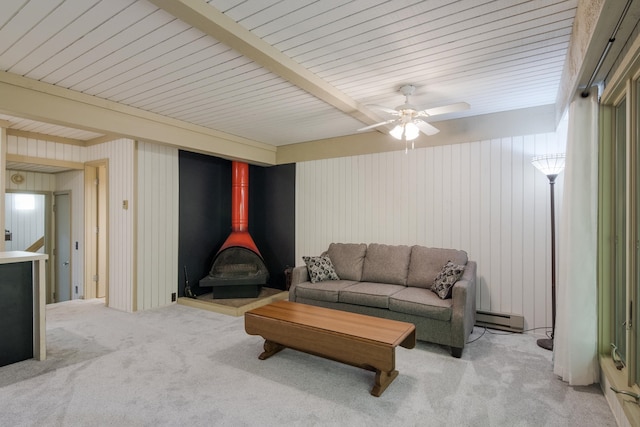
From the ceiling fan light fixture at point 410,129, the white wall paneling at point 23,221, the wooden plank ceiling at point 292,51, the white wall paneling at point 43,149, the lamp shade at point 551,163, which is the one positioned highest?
the wooden plank ceiling at point 292,51

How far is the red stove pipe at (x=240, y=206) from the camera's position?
17.1 ft

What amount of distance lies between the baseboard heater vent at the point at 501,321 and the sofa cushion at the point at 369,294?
98 cm

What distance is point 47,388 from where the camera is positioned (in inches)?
94.0

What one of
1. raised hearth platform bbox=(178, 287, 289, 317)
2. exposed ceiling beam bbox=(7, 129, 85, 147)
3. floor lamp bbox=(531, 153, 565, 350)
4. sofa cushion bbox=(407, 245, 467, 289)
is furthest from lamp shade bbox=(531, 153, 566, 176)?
exposed ceiling beam bbox=(7, 129, 85, 147)

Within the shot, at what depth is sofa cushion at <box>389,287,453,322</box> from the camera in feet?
9.96

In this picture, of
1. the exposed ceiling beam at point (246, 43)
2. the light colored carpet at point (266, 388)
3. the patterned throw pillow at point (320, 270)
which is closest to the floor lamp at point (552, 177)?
the light colored carpet at point (266, 388)

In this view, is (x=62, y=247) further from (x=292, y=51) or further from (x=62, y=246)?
(x=292, y=51)

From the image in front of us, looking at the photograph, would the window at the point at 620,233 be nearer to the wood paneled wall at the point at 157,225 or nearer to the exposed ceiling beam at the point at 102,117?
the exposed ceiling beam at the point at 102,117

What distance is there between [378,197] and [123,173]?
140 inches

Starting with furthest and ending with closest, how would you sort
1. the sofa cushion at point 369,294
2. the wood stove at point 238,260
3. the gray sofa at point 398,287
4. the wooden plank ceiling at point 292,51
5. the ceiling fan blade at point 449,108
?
the wood stove at point 238,260
the sofa cushion at point 369,294
the gray sofa at point 398,287
the ceiling fan blade at point 449,108
the wooden plank ceiling at point 292,51

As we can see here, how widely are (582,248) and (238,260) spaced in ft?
13.8

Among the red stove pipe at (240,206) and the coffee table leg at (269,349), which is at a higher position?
the red stove pipe at (240,206)

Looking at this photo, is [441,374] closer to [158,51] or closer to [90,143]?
[158,51]

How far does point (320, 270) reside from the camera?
4156 mm
